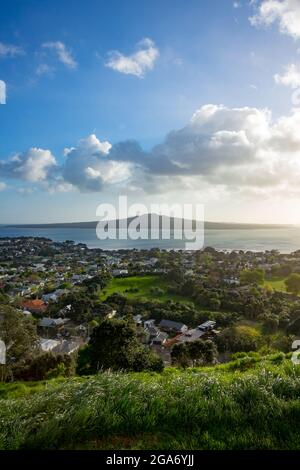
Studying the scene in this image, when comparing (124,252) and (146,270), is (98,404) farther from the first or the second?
(124,252)

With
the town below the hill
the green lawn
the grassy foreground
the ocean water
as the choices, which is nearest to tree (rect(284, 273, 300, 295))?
the town below the hill

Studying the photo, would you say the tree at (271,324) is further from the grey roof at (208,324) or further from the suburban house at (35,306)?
the suburban house at (35,306)

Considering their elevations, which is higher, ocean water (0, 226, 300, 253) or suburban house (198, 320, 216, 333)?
ocean water (0, 226, 300, 253)

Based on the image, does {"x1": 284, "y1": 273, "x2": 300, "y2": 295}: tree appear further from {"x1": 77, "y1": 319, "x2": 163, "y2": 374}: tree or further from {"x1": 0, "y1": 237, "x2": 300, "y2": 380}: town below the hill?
{"x1": 77, "y1": 319, "x2": 163, "y2": 374}: tree

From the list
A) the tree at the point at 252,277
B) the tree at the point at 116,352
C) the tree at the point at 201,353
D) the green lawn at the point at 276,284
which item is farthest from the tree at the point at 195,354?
the tree at the point at 252,277

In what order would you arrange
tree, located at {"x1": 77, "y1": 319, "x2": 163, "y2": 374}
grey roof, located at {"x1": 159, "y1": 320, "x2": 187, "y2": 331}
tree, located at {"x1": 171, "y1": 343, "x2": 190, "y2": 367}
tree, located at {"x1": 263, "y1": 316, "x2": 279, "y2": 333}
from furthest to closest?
grey roof, located at {"x1": 159, "y1": 320, "x2": 187, "y2": 331}, tree, located at {"x1": 263, "y1": 316, "x2": 279, "y2": 333}, tree, located at {"x1": 171, "y1": 343, "x2": 190, "y2": 367}, tree, located at {"x1": 77, "y1": 319, "x2": 163, "y2": 374}
